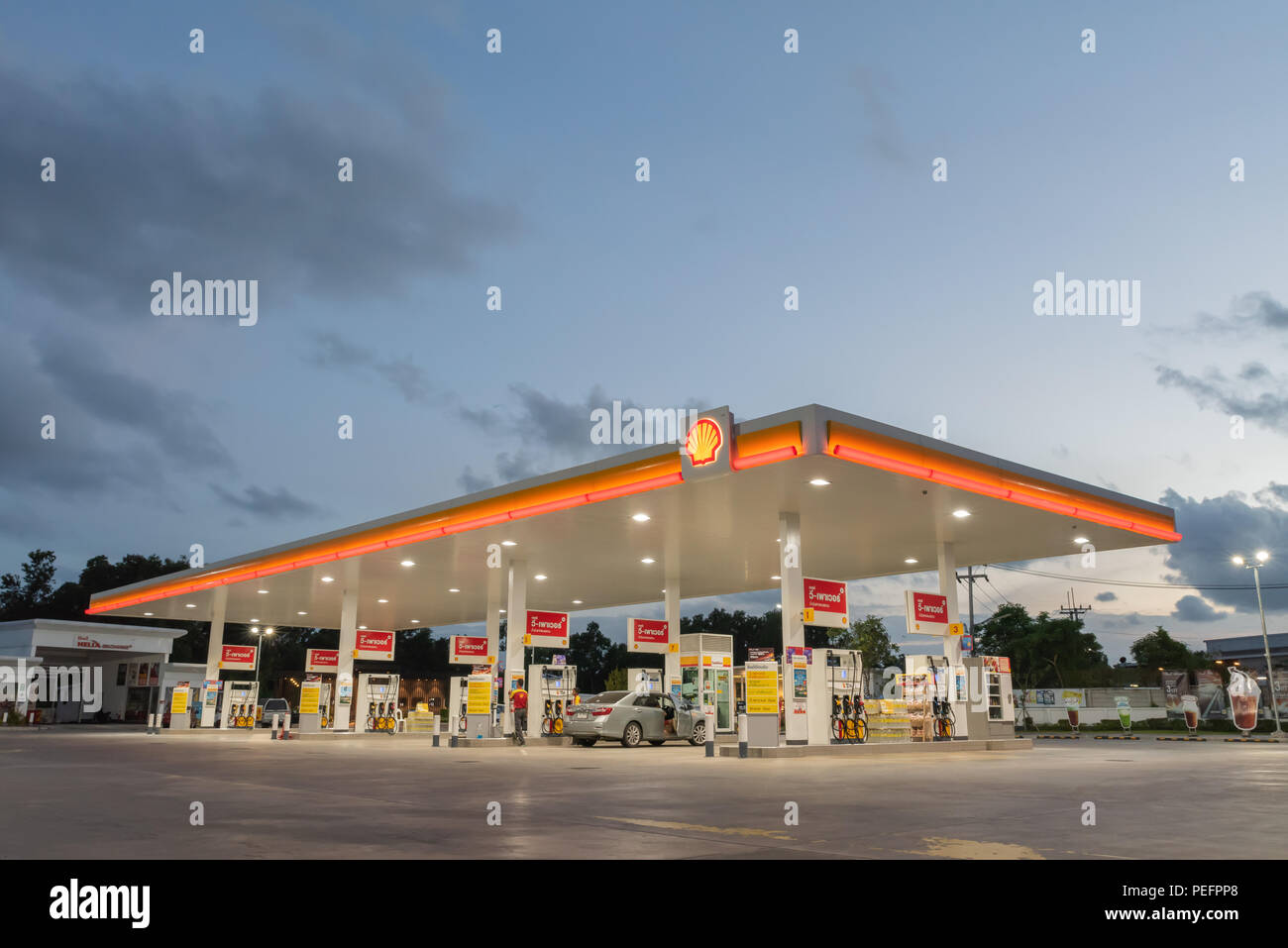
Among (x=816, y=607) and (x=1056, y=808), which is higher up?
(x=816, y=607)

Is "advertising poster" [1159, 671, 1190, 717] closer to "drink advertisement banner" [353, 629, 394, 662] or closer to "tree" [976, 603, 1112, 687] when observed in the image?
"tree" [976, 603, 1112, 687]

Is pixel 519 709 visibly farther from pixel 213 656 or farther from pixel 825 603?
pixel 213 656

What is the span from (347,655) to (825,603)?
60.5ft

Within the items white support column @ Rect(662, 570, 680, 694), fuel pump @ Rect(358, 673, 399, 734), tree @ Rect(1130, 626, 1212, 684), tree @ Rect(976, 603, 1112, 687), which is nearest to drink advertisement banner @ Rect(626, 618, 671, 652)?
white support column @ Rect(662, 570, 680, 694)

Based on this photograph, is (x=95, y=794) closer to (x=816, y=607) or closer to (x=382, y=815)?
(x=382, y=815)

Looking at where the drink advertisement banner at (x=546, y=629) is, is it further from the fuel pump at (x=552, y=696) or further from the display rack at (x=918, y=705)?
the display rack at (x=918, y=705)

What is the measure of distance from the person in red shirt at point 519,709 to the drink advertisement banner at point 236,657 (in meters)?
17.9

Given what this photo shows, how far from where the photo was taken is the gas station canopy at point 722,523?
15.6 meters

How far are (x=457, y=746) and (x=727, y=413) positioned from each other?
1240 centimetres

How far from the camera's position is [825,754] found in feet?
59.8

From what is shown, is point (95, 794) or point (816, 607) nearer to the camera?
point (95, 794)

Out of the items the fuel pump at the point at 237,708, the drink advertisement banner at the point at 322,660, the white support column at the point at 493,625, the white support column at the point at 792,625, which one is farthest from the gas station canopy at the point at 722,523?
the fuel pump at the point at 237,708
